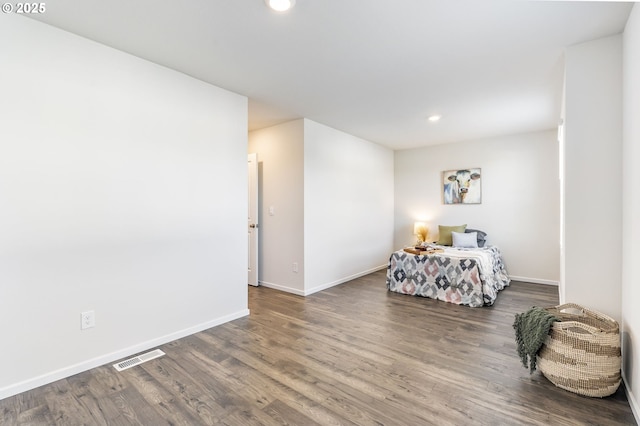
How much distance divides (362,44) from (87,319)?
292cm

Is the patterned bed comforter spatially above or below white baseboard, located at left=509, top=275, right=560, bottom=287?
above

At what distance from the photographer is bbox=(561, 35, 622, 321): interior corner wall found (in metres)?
2.15

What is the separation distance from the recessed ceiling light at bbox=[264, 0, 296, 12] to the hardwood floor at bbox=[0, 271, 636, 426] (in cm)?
243

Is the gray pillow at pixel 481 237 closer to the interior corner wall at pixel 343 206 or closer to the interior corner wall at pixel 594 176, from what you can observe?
the interior corner wall at pixel 343 206

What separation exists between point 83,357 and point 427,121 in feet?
14.8

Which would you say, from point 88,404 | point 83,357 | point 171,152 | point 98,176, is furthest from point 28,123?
point 88,404

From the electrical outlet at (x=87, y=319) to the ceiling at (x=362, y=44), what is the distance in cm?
204

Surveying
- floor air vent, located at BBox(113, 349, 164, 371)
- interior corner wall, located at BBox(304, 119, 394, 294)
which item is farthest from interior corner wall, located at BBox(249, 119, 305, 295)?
floor air vent, located at BBox(113, 349, 164, 371)

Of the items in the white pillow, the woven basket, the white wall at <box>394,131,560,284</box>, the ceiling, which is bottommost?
the woven basket

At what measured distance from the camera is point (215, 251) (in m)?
3.13

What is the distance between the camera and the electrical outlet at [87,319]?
226cm

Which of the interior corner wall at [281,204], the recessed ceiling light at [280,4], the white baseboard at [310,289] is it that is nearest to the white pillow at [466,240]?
the white baseboard at [310,289]

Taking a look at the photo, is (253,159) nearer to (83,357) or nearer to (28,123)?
(28,123)

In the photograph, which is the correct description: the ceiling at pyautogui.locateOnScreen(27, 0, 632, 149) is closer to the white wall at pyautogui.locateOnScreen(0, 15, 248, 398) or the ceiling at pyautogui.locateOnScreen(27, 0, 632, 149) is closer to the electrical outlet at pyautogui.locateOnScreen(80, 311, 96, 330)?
the white wall at pyautogui.locateOnScreen(0, 15, 248, 398)
